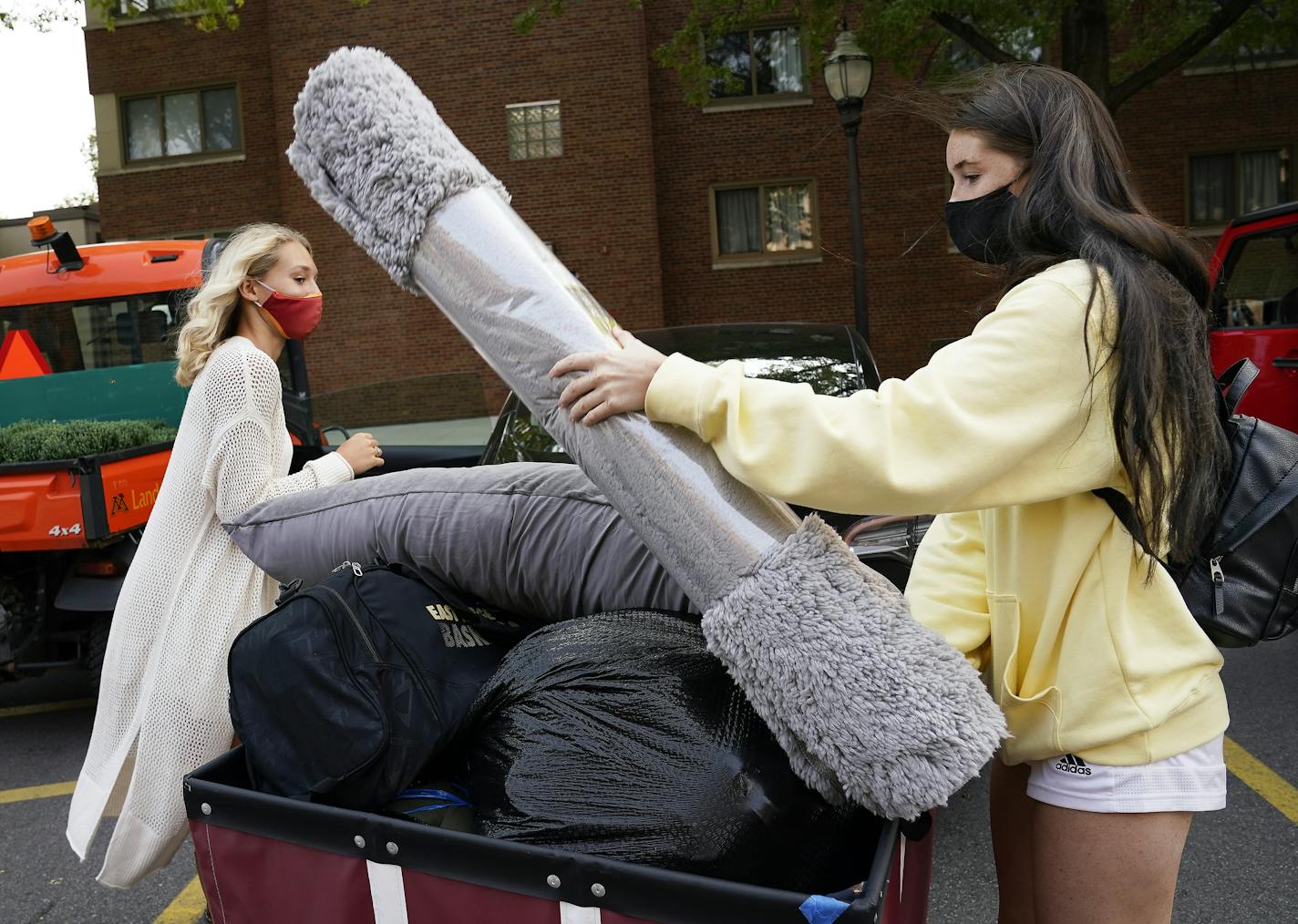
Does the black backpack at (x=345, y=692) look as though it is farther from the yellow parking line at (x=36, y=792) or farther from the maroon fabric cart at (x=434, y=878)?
the yellow parking line at (x=36, y=792)

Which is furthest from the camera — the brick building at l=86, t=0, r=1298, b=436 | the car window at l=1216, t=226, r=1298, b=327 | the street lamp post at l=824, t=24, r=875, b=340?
the brick building at l=86, t=0, r=1298, b=436

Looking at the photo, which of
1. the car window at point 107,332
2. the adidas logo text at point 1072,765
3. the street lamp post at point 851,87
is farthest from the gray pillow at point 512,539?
the street lamp post at point 851,87

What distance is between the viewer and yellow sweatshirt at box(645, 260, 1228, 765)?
1.27 metres

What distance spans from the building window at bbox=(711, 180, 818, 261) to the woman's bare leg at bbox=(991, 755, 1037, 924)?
17.3 meters

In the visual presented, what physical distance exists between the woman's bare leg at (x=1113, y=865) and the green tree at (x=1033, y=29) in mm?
9304

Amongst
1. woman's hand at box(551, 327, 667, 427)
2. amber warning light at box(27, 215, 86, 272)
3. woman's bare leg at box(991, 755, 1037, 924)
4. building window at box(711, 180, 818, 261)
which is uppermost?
building window at box(711, 180, 818, 261)

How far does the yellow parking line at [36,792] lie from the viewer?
430cm

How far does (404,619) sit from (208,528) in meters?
0.99

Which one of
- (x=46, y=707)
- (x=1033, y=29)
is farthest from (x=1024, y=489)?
(x=1033, y=29)

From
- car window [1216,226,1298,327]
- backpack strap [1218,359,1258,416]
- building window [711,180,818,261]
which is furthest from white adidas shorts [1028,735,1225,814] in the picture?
building window [711,180,818,261]

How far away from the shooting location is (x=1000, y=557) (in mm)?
1515

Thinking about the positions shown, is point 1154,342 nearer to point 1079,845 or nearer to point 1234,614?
point 1234,614

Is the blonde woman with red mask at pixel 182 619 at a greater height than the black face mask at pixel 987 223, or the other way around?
the black face mask at pixel 987 223

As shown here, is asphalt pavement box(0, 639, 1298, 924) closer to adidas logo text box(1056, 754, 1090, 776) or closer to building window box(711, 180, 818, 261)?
adidas logo text box(1056, 754, 1090, 776)
